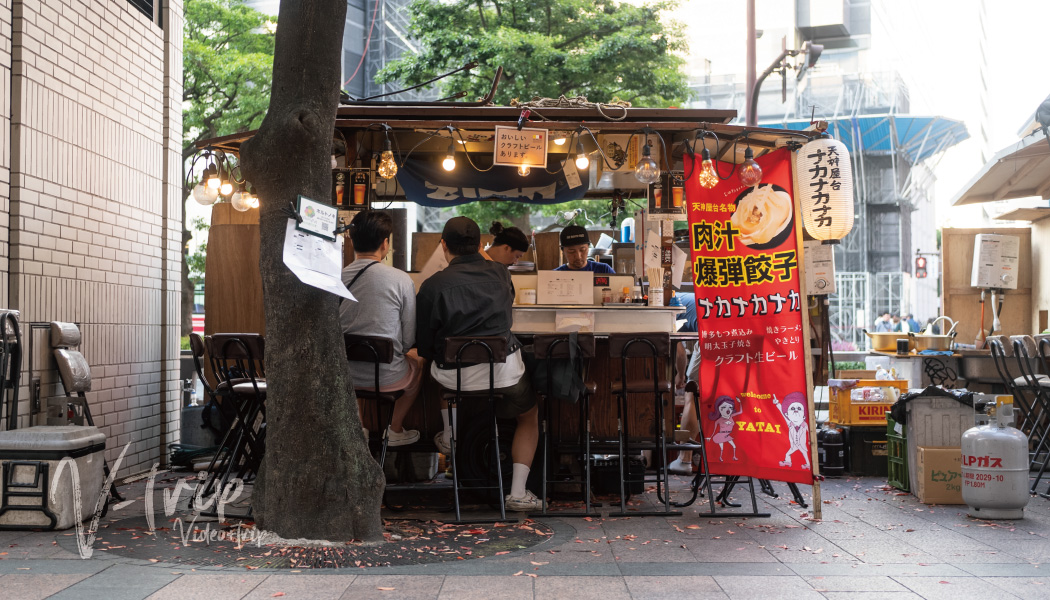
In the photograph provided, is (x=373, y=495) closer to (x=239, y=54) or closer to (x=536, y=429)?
(x=536, y=429)

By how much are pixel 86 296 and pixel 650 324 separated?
485 centimetres

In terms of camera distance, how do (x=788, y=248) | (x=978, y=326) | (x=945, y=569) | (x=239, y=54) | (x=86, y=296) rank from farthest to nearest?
1. (x=239, y=54)
2. (x=978, y=326)
3. (x=86, y=296)
4. (x=788, y=248)
5. (x=945, y=569)

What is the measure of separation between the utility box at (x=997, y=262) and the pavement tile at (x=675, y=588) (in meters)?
9.14

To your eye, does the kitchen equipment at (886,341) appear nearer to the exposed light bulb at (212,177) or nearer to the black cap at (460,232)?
the black cap at (460,232)

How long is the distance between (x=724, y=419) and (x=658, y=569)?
2234mm

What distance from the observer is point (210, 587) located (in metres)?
4.20

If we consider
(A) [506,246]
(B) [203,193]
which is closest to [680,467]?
(A) [506,246]

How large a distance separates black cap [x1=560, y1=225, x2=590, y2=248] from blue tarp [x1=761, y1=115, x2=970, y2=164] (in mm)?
27275

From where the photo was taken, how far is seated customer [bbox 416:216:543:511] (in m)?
6.12

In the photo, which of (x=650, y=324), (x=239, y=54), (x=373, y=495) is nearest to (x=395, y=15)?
(x=239, y=54)

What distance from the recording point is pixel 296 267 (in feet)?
16.2

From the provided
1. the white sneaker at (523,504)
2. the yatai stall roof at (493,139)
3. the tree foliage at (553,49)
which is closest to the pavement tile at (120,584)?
the white sneaker at (523,504)

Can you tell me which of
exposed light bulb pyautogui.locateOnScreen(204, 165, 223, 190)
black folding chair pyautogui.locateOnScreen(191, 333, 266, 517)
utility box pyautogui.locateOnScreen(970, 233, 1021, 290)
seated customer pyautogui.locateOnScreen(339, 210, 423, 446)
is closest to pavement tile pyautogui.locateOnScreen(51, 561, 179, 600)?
black folding chair pyautogui.locateOnScreen(191, 333, 266, 517)

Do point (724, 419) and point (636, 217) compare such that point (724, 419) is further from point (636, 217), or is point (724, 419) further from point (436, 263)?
point (436, 263)
